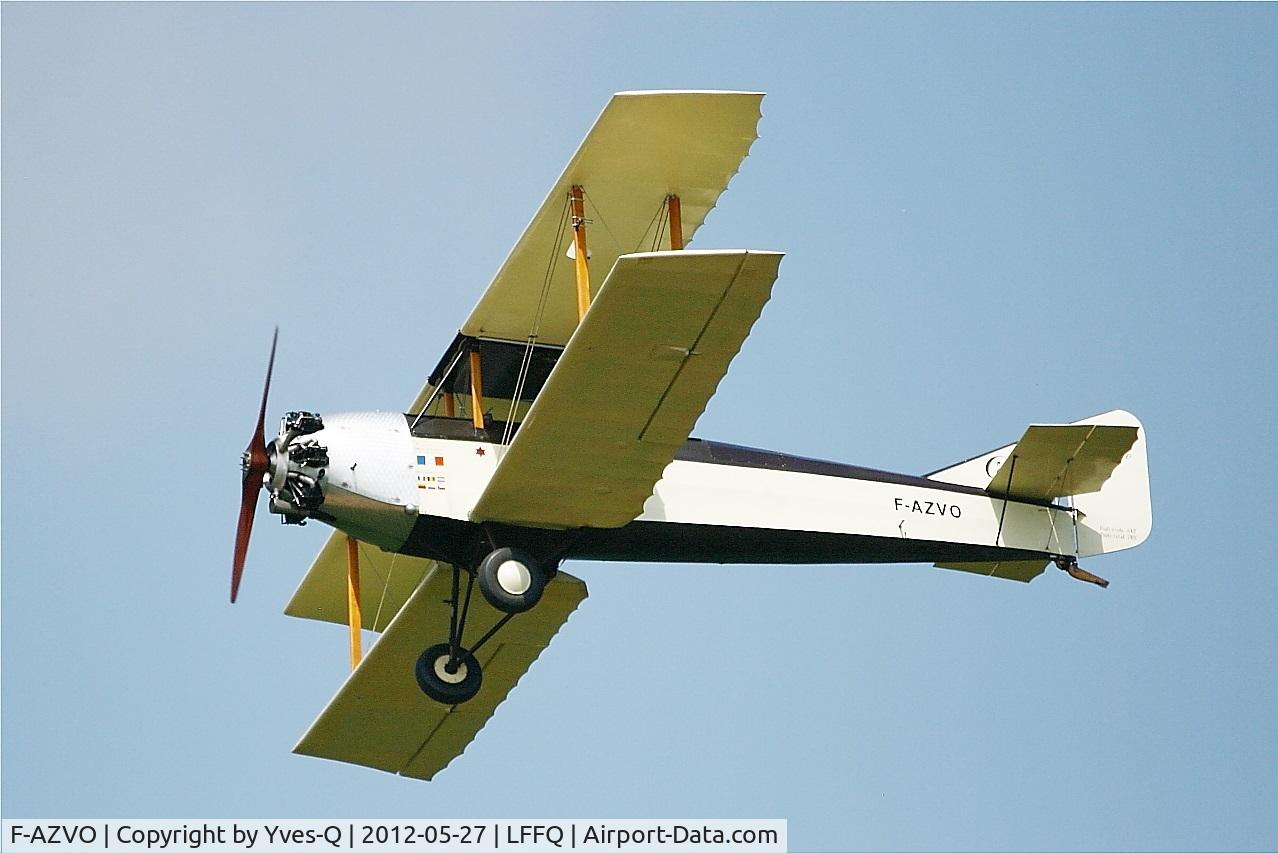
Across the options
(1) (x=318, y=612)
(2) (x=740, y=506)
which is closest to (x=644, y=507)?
(2) (x=740, y=506)

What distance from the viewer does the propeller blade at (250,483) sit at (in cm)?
1455

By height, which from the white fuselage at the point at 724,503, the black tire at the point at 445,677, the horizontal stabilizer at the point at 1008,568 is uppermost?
the horizontal stabilizer at the point at 1008,568

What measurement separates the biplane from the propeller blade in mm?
17

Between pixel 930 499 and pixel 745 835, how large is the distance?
2.98 m

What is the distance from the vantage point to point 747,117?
14.2 m

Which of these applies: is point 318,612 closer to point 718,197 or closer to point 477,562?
point 477,562

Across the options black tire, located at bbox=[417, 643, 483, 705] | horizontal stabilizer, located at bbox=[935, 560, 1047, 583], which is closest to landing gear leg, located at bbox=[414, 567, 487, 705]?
black tire, located at bbox=[417, 643, 483, 705]

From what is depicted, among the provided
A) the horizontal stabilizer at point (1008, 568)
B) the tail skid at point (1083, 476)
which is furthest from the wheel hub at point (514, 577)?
the tail skid at point (1083, 476)

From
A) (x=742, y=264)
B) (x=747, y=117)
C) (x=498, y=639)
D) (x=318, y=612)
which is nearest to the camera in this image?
(x=742, y=264)

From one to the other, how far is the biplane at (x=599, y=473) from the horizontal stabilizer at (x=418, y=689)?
0.06 ft

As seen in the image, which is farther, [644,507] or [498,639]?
[498,639]

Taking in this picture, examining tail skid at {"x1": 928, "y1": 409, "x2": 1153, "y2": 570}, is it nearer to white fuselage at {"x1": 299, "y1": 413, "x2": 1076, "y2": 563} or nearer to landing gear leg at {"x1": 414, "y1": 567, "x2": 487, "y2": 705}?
white fuselage at {"x1": 299, "y1": 413, "x2": 1076, "y2": 563}

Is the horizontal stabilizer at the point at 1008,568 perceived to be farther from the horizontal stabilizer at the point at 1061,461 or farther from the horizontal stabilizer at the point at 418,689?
the horizontal stabilizer at the point at 418,689

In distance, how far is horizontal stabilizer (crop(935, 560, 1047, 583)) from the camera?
16781mm
